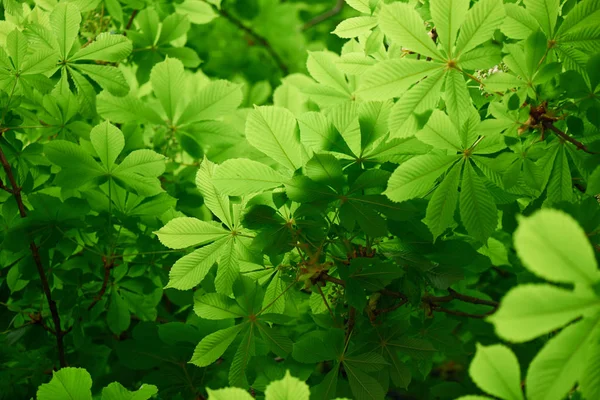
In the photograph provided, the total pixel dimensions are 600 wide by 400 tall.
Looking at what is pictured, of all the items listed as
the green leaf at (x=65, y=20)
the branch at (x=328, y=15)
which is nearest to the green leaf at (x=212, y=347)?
the green leaf at (x=65, y=20)

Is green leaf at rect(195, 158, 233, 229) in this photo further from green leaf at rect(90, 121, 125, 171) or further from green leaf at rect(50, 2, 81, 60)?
green leaf at rect(50, 2, 81, 60)

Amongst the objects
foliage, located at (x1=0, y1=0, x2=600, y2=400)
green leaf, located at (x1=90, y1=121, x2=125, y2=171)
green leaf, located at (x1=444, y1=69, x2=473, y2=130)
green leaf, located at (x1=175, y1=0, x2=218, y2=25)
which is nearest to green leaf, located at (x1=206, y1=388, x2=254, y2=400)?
foliage, located at (x1=0, y1=0, x2=600, y2=400)

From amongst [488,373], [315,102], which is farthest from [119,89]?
[488,373]

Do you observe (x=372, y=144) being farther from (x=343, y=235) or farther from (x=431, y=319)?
(x=431, y=319)

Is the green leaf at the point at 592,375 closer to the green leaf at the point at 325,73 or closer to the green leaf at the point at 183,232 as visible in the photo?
the green leaf at the point at 183,232

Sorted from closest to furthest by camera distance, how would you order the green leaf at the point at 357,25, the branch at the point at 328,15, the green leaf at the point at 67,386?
the green leaf at the point at 67,386 < the green leaf at the point at 357,25 < the branch at the point at 328,15

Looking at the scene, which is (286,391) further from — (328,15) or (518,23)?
(328,15)
